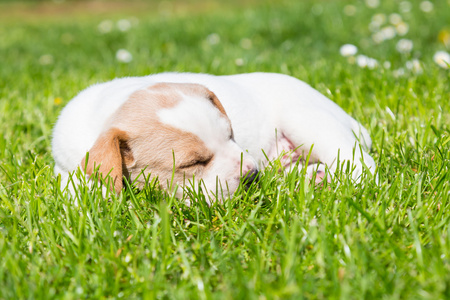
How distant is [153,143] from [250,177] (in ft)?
1.91

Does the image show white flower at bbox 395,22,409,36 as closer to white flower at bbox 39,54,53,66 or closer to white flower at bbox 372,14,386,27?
white flower at bbox 372,14,386,27

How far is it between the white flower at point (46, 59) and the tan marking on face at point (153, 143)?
496 centimetres

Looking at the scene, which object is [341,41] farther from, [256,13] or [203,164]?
[203,164]

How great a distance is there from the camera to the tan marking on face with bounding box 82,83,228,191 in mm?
2535

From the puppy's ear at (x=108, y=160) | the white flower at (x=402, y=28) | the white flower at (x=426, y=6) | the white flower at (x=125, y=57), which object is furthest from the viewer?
the white flower at (x=426, y=6)

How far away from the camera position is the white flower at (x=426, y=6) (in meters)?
8.02

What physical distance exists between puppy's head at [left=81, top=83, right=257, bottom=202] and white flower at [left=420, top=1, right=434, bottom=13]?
266 inches

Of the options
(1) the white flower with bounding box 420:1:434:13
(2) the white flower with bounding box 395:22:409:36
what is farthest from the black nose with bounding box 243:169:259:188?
(1) the white flower with bounding box 420:1:434:13

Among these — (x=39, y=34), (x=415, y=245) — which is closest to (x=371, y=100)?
(x=415, y=245)

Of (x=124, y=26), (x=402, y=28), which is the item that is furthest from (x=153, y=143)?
(x=124, y=26)

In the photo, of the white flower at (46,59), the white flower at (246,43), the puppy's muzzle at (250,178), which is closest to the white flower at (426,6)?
the white flower at (246,43)

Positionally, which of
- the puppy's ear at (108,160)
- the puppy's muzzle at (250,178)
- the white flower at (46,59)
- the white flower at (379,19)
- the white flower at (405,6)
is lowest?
the white flower at (46,59)

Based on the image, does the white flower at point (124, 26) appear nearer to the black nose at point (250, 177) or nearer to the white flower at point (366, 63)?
the white flower at point (366, 63)

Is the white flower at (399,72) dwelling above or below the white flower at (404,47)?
below
